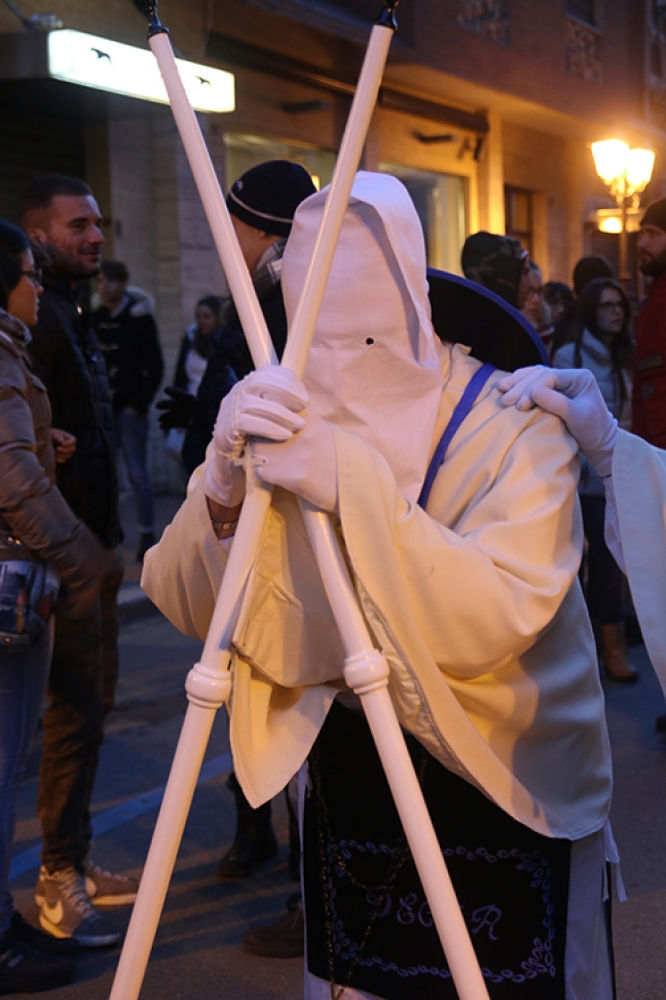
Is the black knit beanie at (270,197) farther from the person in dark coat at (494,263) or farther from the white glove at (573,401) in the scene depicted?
the person in dark coat at (494,263)

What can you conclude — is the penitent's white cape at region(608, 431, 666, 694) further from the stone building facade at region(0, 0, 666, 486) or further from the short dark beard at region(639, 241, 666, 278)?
the stone building facade at region(0, 0, 666, 486)

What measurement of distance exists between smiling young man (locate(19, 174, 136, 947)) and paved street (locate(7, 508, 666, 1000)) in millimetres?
169

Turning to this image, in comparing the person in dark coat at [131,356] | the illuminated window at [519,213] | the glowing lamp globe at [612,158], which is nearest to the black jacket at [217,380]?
the person in dark coat at [131,356]

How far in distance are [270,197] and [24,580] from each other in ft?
3.89

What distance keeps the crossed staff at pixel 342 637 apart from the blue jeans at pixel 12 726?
60.9 inches

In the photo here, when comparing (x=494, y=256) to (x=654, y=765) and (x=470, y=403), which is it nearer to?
(x=654, y=765)

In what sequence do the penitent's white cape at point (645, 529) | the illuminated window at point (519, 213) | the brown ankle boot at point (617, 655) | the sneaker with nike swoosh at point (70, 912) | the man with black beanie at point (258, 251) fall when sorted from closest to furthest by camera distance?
the penitent's white cape at point (645, 529), the man with black beanie at point (258, 251), the sneaker with nike swoosh at point (70, 912), the brown ankle boot at point (617, 655), the illuminated window at point (519, 213)

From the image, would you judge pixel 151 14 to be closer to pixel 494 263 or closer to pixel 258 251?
pixel 258 251

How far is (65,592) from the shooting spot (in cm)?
328

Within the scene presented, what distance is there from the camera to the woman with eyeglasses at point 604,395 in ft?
18.6

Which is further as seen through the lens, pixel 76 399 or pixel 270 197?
pixel 76 399

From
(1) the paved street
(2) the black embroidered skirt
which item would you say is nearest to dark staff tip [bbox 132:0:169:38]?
(2) the black embroidered skirt

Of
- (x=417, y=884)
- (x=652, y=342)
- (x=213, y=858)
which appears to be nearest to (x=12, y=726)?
(x=213, y=858)

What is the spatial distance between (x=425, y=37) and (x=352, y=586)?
43.9ft
